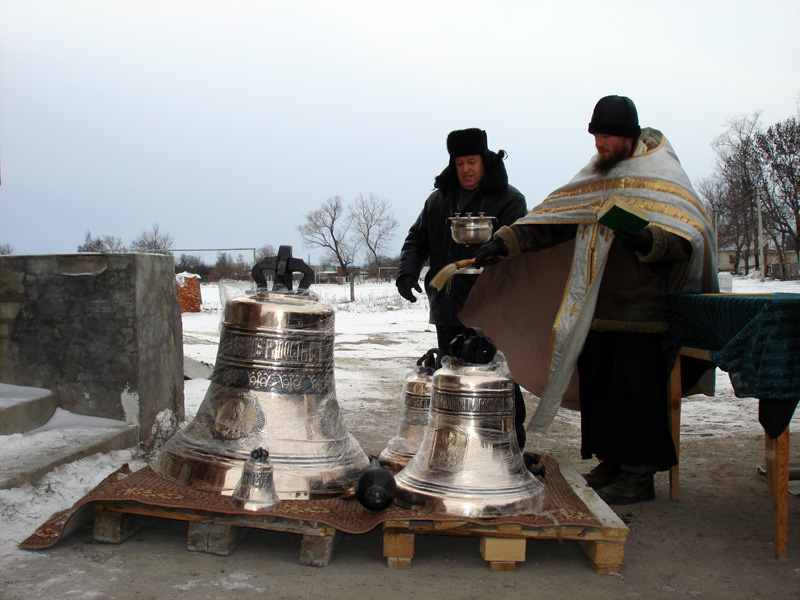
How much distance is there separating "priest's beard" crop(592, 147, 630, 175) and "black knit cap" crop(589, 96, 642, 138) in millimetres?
103

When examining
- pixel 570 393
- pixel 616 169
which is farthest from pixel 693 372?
pixel 616 169

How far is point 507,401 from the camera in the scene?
326 centimetres

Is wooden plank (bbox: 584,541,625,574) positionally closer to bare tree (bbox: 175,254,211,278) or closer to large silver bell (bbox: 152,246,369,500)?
large silver bell (bbox: 152,246,369,500)

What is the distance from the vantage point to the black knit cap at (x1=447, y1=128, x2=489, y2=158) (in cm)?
411

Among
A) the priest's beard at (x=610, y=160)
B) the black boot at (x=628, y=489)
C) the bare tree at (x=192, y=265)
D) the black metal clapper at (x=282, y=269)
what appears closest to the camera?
the black metal clapper at (x=282, y=269)

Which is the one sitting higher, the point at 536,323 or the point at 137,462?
the point at 536,323

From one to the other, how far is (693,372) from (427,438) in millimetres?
1932

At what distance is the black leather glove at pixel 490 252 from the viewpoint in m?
3.91

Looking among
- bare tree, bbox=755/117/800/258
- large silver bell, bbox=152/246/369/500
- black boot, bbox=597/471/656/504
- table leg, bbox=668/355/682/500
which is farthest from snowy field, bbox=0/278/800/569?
bare tree, bbox=755/117/800/258

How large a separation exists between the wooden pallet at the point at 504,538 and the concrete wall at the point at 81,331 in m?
2.37

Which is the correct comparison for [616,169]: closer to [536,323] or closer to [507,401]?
[536,323]

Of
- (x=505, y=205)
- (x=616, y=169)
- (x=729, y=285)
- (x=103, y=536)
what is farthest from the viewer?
(x=729, y=285)

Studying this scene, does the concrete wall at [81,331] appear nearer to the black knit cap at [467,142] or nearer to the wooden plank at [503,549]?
the black knit cap at [467,142]

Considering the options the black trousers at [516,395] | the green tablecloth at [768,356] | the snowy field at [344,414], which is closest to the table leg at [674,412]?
the green tablecloth at [768,356]
